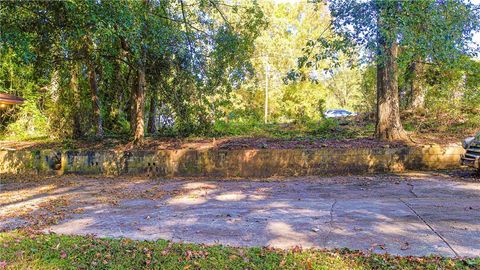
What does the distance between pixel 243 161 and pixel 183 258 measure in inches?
229

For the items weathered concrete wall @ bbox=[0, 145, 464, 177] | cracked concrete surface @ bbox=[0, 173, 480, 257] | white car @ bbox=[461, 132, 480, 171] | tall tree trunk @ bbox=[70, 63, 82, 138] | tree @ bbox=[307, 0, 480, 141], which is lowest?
cracked concrete surface @ bbox=[0, 173, 480, 257]

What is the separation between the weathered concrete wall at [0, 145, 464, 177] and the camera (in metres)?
9.27

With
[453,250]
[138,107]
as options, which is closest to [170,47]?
[138,107]

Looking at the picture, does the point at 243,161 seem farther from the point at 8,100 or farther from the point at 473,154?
the point at 8,100

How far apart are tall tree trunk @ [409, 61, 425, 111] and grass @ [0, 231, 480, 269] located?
31.9 feet

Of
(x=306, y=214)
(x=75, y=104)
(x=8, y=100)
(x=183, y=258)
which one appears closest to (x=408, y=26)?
(x=306, y=214)

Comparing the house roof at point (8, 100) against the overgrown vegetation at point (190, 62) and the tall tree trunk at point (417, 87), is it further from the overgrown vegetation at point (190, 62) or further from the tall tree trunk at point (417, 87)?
the tall tree trunk at point (417, 87)

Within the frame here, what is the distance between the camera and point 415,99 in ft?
42.0

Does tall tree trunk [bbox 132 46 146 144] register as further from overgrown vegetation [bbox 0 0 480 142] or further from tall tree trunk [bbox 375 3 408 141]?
tall tree trunk [bbox 375 3 408 141]

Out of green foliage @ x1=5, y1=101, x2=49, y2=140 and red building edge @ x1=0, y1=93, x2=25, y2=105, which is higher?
red building edge @ x1=0, y1=93, x2=25, y2=105

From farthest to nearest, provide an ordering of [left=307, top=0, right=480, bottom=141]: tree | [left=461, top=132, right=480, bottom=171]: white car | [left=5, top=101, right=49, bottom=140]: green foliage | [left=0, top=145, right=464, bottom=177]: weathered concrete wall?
1. [left=5, top=101, right=49, bottom=140]: green foliage
2. [left=0, top=145, right=464, bottom=177]: weathered concrete wall
3. [left=461, top=132, right=480, bottom=171]: white car
4. [left=307, top=0, right=480, bottom=141]: tree

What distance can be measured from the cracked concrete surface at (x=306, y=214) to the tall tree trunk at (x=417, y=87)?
4.80 m

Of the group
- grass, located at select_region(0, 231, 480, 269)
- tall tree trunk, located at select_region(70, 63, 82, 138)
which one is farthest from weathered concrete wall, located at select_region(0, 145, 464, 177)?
grass, located at select_region(0, 231, 480, 269)

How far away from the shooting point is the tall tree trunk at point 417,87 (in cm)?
1232
